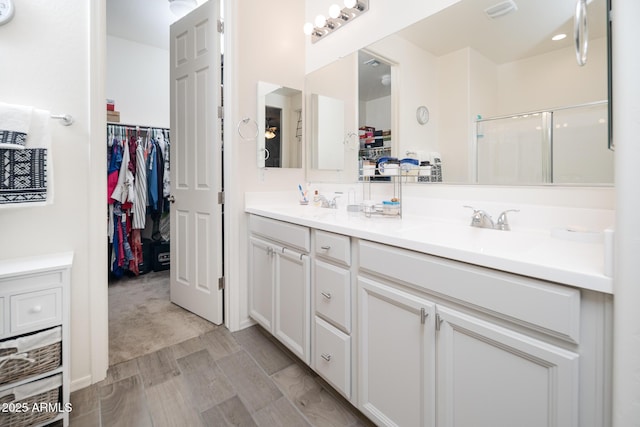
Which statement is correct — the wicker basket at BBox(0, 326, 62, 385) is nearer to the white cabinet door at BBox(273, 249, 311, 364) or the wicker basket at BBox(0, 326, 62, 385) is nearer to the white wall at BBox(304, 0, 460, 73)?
the white cabinet door at BBox(273, 249, 311, 364)

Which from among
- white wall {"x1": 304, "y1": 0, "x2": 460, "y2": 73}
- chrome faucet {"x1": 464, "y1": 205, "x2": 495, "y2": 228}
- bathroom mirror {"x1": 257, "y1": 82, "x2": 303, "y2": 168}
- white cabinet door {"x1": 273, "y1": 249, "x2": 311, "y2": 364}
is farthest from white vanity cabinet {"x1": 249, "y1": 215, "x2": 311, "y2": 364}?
white wall {"x1": 304, "y1": 0, "x2": 460, "y2": 73}

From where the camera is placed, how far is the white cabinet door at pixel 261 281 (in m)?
1.85

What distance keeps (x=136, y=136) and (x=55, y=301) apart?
8.21 ft

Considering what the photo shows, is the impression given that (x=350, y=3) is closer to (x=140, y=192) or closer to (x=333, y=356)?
(x=333, y=356)

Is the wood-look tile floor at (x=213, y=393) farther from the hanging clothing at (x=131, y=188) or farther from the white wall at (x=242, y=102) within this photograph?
the hanging clothing at (x=131, y=188)

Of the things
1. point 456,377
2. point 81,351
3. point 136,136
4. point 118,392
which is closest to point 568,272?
point 456,377

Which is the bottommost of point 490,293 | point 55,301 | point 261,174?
point 55,301

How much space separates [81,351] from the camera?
154cm

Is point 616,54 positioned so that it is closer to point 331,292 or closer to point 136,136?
point 331,292

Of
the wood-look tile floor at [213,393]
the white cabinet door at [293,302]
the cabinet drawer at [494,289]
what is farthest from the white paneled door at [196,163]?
the cabinet drawer at [494,289]

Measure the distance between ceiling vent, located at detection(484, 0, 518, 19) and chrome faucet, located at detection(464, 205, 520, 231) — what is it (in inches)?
34.4

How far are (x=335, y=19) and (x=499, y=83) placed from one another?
1316 mm

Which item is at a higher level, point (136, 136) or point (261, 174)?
point (136, 136)

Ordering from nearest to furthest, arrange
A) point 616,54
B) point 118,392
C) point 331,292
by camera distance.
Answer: point 616,54 → point 331,292 → point 118,392
